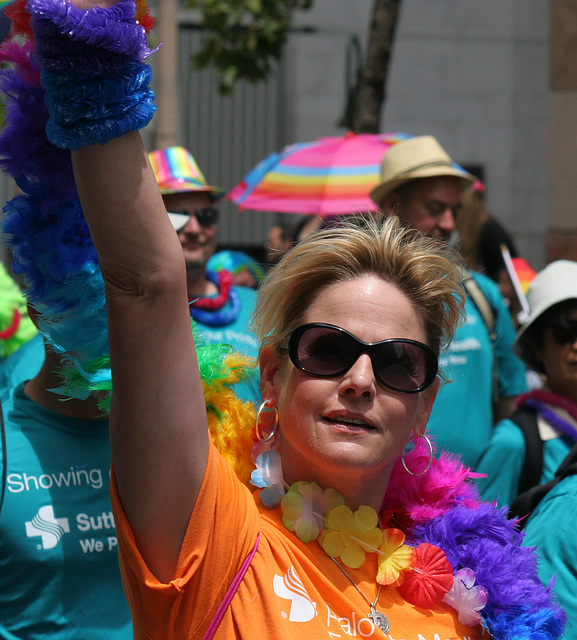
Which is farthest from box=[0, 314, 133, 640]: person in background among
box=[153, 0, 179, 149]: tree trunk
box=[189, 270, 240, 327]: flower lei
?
box=[153, 0, 179, 149]: tree trunk

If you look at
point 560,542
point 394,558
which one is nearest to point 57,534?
point 394,558

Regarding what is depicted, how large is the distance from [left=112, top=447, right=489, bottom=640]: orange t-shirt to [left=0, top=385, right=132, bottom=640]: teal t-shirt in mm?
749

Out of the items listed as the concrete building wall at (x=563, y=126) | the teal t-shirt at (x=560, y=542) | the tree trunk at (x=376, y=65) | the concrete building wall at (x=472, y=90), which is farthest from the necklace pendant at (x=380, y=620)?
the concrete building wall at (x=472, y=90)

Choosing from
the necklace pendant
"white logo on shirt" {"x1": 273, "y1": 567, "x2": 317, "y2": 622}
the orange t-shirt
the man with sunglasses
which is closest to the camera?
the orange t-shirt

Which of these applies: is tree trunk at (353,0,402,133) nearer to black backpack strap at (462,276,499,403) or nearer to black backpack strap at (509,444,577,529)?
black backpack strap at (462,276,499,403)

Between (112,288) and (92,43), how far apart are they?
1.11ft

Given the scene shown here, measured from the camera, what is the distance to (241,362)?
1910mm

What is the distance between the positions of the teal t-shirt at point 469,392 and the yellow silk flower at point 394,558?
5.18 feet

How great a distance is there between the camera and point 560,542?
2127mm

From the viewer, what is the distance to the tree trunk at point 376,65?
638 centimetres

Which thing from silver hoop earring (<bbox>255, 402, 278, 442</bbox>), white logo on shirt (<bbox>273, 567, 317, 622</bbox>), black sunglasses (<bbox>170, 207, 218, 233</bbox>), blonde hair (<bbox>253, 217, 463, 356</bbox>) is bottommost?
white logo on shirt (<bbox>273, 567, 317, 622</bbox>)

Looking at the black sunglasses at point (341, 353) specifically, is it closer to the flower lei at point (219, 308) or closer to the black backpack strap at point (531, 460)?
the black backpack strap at point (531, 460)

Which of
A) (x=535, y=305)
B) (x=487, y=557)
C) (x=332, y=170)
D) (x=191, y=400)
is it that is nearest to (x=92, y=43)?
(x=191, y=400)

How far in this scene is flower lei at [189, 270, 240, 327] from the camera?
12.2 feet
